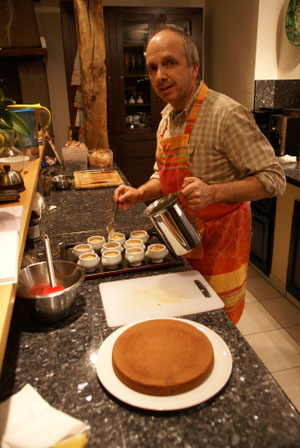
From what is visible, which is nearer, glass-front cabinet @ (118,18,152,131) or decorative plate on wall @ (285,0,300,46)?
decorative plate on wall @ (285,0,300,46)

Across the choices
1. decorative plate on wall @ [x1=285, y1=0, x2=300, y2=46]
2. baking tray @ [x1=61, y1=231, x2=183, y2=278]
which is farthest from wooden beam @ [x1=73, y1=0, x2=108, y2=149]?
baking tray @ [x1=61, y1=231, x2=183, y2=278]

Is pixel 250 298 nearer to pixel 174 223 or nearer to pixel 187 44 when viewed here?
pixel 174 223

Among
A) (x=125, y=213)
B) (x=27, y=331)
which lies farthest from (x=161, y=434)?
(x=125, y=213)

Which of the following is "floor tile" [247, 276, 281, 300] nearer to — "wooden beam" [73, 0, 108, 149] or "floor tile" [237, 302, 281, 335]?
"floor tile" [237, 302, 281, 335]

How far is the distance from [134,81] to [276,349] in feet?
12.2

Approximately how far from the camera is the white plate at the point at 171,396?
0.76 m

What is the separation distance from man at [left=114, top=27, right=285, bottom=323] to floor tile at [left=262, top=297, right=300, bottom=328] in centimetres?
119

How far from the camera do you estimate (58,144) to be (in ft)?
17.5

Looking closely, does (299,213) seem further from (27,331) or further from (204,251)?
(27,331)

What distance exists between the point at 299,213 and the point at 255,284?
84 cm

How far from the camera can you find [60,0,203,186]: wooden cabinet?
14.1 feet

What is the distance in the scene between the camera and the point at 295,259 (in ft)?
8.81

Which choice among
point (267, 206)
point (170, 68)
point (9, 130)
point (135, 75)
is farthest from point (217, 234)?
point (135, 75)

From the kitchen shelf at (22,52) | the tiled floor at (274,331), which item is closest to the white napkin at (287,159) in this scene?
the tiled floor at (274,331)
